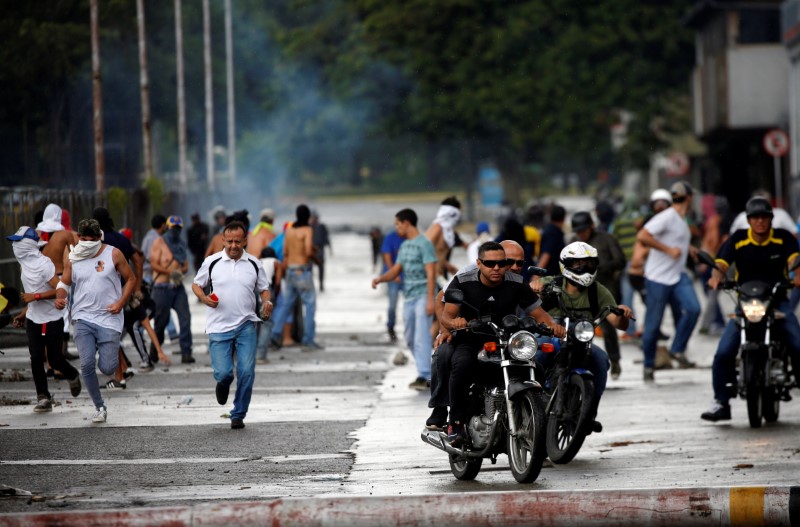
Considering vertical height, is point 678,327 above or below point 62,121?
below

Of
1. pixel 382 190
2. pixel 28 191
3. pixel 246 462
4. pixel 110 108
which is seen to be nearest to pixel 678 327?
pixel 246 462

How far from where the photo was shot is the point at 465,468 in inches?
392

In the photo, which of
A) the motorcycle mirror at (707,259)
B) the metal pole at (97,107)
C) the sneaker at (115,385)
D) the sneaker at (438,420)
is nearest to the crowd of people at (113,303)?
the sneaker at (115,385)

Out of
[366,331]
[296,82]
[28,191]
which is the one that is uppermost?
[296,82]

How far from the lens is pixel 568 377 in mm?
10758

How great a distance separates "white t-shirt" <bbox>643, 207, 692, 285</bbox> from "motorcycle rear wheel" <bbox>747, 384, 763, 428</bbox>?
129 inches

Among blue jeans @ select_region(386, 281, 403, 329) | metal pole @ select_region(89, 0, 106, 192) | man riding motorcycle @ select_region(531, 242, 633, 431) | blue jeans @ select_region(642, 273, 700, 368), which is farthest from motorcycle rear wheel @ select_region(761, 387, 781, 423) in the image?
metal pole @ select_region(89, 0, 106, 192)

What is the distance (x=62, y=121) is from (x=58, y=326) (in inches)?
1465

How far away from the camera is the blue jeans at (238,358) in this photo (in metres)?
12.5

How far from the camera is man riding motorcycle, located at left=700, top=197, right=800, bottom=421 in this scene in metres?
12.6

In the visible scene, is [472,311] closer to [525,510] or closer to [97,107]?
[525,510]

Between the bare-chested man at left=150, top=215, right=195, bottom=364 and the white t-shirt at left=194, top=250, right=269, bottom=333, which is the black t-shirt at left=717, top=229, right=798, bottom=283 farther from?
the bare-chested man at left=150, top=215, right=195, bottom=364

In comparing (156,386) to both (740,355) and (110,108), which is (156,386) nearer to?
(740,355)

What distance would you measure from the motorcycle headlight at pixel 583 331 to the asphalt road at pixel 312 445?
2.75ft
